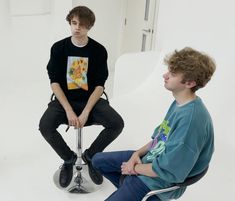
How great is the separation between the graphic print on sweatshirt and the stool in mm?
266

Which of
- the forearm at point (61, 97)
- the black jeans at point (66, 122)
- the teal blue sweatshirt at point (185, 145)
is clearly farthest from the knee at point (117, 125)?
the teal blue sweatshirt at point (185, 145)

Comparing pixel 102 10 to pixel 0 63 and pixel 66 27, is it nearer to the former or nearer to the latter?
pixel 66 27

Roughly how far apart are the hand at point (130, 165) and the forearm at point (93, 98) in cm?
52

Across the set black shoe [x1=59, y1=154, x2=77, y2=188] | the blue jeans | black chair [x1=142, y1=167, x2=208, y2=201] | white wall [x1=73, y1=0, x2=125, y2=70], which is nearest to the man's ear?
black chair [x1=142, y1=167, x2=208, y2=201]

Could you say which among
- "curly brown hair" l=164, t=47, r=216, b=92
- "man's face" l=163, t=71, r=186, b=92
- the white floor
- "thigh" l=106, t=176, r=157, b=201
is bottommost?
the white floor

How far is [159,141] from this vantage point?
1.49 metres

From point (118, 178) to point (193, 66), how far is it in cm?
67

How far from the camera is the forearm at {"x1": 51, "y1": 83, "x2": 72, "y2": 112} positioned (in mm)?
1988

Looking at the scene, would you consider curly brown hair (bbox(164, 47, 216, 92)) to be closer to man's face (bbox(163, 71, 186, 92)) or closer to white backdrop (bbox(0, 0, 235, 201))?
man's face (bbox(163, 71, 186, 92))

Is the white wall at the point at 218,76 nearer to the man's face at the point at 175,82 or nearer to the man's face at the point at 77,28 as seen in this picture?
the man's face at the point at 175,82

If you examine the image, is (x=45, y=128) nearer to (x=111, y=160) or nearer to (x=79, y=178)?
(x=79, y=178)

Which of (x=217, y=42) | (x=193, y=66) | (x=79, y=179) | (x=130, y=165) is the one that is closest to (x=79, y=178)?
(x=79, y=179)

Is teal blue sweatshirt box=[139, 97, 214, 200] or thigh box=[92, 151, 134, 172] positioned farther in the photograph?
thigh box=[92, 151, 134, 172]

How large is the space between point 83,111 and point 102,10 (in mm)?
2354
